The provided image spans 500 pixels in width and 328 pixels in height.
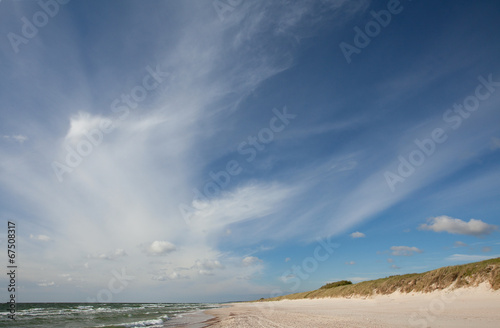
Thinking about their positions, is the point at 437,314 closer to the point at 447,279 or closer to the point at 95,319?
the point at 447,279

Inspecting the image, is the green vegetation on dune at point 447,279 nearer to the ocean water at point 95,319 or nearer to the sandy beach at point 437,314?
the sandy beach at point 437,314

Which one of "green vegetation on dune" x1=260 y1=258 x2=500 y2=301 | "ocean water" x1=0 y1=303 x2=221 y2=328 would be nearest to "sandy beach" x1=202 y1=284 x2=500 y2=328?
"green vegetation on dune" x1=260 y1=258 x2=500 y2=301

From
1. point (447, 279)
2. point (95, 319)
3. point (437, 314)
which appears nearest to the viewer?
point (437, 314)

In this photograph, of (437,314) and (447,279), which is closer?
(437,314)

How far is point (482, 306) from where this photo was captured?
50.9 feet

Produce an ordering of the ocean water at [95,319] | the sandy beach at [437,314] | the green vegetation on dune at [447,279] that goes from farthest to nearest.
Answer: the ocean water at [95,319] → the green vegetation on dune at [447,279] → the sandy beach at [437,314]

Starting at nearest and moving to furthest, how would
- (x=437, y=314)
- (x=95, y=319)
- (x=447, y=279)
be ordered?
(x=437, y=314), (x=447, y=279), (x=95, y=319)

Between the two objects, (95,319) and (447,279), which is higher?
(447,279)

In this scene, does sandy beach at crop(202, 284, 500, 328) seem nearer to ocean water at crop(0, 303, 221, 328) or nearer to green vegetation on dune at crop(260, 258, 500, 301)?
green vegetation on dune at crop(260, 258, 500, 301)

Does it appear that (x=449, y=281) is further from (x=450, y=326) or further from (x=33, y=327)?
(x=33, y=327)

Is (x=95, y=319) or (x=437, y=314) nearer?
(x=437, y=314)

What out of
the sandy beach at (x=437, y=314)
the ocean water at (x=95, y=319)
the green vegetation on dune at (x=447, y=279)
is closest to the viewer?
the sandy beach at (x=437, y=314)

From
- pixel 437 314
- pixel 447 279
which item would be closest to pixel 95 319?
pixel 437 314

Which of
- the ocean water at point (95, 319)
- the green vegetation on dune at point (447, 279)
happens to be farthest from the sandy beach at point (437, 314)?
the ocean water at point (95, 319)
